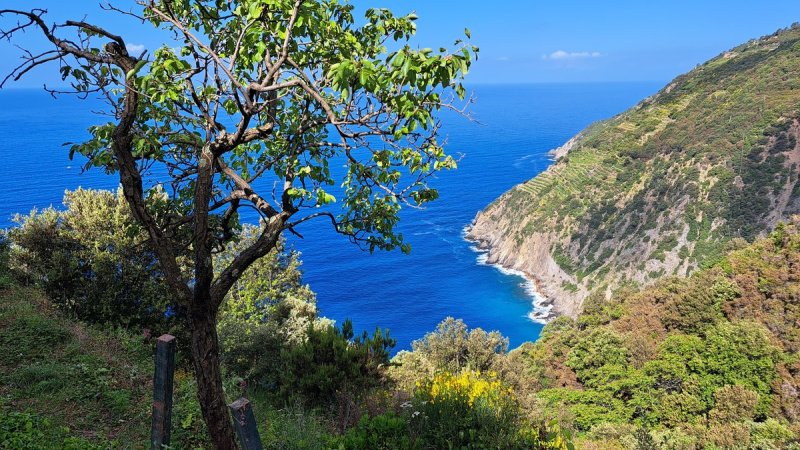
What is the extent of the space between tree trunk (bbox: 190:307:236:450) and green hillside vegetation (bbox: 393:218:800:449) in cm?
1152

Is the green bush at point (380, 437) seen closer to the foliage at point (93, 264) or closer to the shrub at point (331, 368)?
the shrub at point (331, 368)

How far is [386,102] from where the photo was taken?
17.8 feet

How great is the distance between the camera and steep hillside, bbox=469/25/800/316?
8212 centimetres

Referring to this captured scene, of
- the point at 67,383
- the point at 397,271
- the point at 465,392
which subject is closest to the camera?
the point at 465,392

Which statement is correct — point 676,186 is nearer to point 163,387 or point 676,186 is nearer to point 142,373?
point 142,373

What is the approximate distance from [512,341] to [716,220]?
3946cm

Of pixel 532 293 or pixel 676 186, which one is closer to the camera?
pixel 676 186

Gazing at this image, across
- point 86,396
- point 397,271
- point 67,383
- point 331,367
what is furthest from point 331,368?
point 397,271

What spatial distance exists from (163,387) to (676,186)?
102 metres

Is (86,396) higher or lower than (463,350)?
higher

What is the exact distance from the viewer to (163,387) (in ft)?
17.7

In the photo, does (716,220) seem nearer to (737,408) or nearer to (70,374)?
(737,408)

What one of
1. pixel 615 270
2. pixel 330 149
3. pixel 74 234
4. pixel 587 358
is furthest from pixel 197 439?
pixel 615 270

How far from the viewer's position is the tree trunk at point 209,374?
5.43 m
